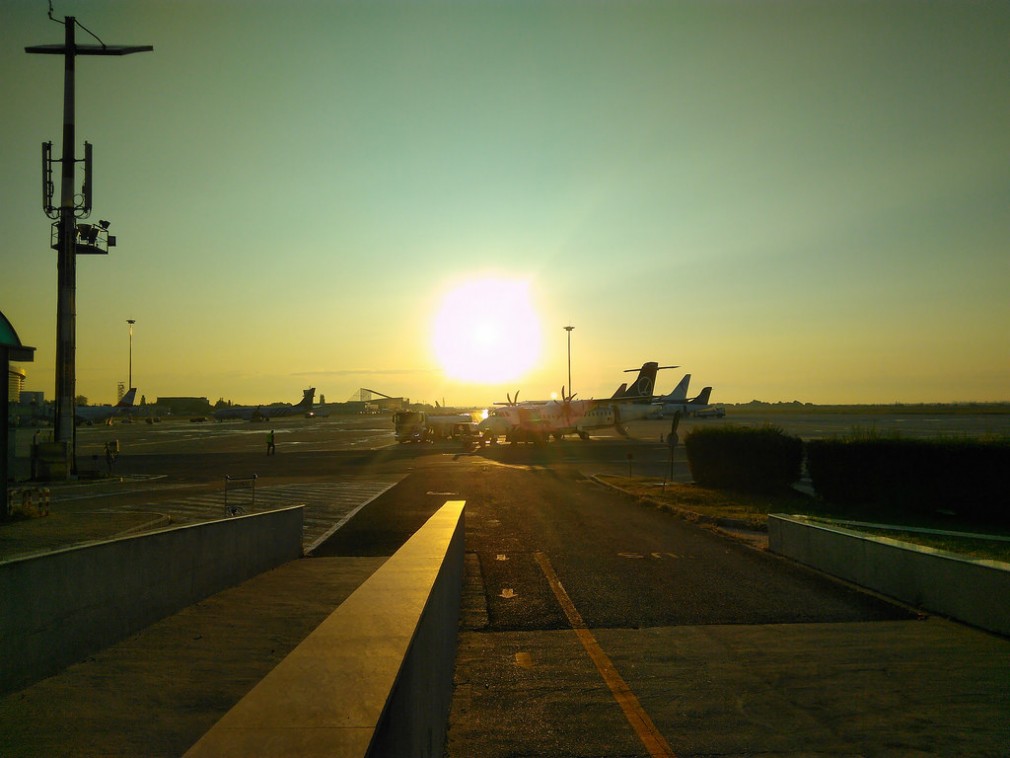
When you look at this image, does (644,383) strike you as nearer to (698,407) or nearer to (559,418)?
(559,418)

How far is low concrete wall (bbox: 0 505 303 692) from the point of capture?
21.3 ft

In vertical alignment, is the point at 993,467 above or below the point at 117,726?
above

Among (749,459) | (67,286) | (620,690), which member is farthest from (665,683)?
(67,286)

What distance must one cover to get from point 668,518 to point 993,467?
6497mm

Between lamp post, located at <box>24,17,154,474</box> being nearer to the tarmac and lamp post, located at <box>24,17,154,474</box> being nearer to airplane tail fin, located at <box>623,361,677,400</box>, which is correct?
the tarmac

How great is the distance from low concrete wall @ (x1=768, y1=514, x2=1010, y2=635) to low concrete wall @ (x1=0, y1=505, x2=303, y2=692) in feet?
26.9

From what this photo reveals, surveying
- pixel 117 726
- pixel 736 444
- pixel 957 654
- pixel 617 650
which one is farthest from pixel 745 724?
pixel 736 444

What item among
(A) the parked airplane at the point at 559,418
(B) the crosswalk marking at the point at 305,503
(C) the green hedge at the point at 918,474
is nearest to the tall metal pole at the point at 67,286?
(B) the crosswalk marking at the point at 305,503

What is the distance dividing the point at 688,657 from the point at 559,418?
157ft

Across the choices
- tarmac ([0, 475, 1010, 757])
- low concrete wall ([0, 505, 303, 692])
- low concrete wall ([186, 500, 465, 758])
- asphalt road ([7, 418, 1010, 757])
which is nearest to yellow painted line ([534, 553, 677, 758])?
asphalt road ([7, 418, 1010, 757])

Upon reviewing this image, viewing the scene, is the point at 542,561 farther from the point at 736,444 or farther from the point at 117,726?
the point at 736,444

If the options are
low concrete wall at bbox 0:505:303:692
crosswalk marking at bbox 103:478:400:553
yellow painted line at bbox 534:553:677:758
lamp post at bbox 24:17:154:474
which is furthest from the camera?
lamp post at bbox 24:17:154:474

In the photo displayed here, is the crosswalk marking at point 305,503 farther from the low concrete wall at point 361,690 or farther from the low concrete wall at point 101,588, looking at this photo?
the low concrete wall at point 361,690

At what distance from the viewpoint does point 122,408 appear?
11156cm
